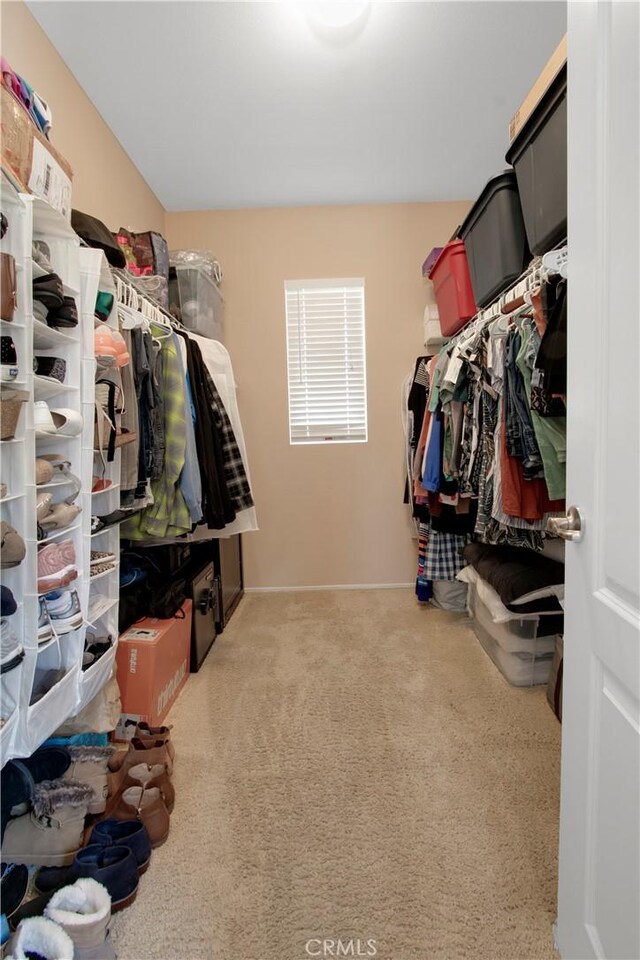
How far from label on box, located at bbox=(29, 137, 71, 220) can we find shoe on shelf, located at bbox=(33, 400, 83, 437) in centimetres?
55

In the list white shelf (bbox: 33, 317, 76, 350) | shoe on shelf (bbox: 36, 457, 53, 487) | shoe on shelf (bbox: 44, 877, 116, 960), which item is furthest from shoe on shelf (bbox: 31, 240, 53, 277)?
shoe on shelf (bbox: 44, 877, 116, 960)

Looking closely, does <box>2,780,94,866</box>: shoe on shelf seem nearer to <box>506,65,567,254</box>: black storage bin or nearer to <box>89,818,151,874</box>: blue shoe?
<box>89,818,151,874</box>: blue shoe

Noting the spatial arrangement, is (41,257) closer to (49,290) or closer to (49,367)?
(49,290)

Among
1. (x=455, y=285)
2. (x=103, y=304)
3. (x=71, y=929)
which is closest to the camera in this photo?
(x=71, y=929)

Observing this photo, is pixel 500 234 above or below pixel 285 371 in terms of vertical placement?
above

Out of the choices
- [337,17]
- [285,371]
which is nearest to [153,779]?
[285,371]

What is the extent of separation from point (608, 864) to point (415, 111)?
2795 millimetres

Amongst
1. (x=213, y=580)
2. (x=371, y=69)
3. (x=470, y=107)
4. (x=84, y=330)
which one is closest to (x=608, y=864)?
(x=84, y=330)

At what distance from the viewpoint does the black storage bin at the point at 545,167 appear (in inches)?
50.4

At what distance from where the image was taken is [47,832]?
3.51 ft

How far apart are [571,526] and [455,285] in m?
1.82

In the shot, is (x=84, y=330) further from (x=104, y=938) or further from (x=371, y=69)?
(x=371, y=69)

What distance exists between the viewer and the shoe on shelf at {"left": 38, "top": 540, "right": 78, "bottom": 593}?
39.9 inches

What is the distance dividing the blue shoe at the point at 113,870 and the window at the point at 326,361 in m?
2.34
